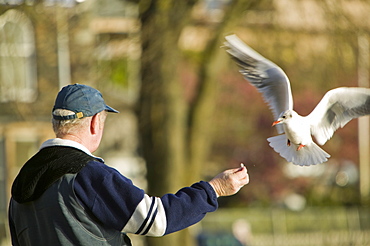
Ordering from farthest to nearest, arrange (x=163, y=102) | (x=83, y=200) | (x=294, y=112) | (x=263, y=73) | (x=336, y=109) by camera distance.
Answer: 1. (x=163, y=102)
2. (x=263, y=73)
3. (x=336, y=109)
4. (x=294, y=112)
5. (x=83, y=200)

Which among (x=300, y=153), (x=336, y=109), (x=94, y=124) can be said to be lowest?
(x=300, y=153)

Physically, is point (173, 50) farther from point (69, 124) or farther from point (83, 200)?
point (83, 200)

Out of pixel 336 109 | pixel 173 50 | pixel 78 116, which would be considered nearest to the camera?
pixel 78 116

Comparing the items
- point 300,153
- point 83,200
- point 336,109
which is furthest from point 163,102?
point 83,200

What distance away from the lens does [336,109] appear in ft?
11.2

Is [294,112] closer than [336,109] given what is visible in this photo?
Yes

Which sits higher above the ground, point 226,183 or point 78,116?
point 78,116

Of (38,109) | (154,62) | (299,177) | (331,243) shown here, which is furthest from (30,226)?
(299,177)

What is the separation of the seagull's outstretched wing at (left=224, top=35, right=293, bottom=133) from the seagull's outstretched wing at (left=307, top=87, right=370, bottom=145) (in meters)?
0.20

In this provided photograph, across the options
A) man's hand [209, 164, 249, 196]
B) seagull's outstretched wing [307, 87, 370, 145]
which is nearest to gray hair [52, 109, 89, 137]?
man's hand [209, 164, 249, 196]

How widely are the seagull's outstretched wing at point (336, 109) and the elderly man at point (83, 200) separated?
2.73ft

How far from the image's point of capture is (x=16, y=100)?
8367 mm

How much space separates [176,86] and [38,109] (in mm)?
4586

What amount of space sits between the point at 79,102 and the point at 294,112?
1.03 m
